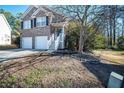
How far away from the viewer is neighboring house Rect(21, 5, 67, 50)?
693 centimetres

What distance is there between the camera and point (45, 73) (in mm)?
6309

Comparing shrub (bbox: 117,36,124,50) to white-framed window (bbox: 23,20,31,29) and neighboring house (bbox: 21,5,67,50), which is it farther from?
white-framed window (bbox: 23,20,31,29)

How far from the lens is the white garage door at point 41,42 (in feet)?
22.7

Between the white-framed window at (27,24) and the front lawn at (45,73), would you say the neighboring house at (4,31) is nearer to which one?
the white-framed window at (27,24)

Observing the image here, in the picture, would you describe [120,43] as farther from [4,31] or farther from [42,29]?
[4,31]

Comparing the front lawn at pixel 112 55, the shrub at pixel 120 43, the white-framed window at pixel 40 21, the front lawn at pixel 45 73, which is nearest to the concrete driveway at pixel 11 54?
the front lawn at pixel 45 73

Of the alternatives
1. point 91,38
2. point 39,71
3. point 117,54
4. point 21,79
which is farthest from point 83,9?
point 21,79

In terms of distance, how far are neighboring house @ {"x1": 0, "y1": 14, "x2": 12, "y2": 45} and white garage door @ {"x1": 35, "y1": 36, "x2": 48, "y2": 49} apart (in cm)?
75

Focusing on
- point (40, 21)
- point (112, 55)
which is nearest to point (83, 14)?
point (40, 21)

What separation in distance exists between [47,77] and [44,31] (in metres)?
1.45

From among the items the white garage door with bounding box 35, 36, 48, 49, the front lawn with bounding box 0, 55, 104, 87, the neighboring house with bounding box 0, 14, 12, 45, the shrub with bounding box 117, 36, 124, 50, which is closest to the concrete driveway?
the front lawn with bounding box 0, 55, 104, 87

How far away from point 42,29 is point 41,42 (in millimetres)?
371
